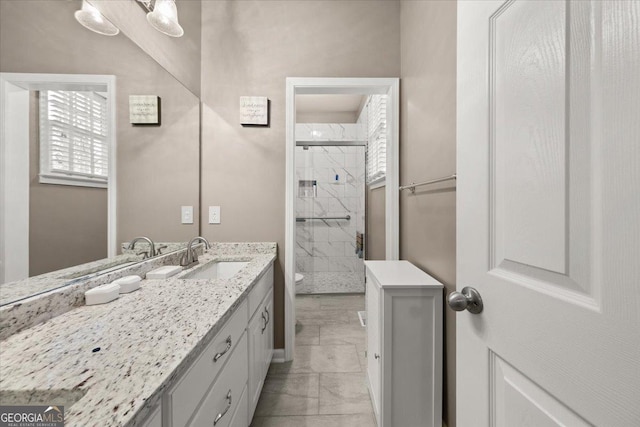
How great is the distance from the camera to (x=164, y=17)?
1482 mm

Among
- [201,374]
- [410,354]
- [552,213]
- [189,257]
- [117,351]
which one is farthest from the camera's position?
[189,257]

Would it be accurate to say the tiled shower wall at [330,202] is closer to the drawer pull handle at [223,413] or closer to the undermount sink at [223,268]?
the undermount sink at [223,268]

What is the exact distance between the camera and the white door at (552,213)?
362mm

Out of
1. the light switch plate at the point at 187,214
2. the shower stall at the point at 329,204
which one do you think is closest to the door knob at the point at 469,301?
the light switch plate at the point at 187,214

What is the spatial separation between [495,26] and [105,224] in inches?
61.6

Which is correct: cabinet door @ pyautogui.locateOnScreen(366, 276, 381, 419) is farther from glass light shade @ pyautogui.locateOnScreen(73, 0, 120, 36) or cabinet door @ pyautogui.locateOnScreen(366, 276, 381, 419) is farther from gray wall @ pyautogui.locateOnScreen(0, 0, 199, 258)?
glass light shade @ pyautogui.locateOnScreen(73, 0, 120, 36)

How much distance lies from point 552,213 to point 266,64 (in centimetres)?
213

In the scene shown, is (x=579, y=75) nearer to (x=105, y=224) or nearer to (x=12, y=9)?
(x=12, y=9)

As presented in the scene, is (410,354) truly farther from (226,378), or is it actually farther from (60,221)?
(60,221)

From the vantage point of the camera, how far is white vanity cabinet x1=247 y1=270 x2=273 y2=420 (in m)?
1.31

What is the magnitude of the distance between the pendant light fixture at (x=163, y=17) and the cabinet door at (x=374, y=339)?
75.0 inches

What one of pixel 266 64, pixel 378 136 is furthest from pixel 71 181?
pixel 378 136

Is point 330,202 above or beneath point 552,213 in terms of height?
above

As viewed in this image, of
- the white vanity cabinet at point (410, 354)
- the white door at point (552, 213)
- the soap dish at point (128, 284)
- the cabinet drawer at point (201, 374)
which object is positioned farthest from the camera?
the white vanity cabinet at point (410, 354)
